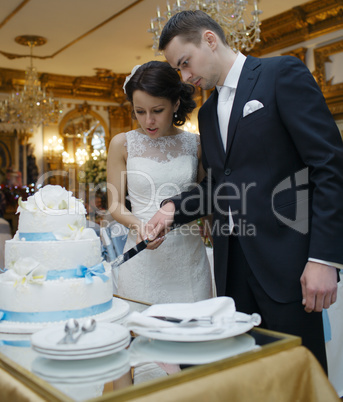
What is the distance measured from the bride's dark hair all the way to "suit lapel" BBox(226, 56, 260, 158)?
0.63 meters

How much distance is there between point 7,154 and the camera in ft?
41.9

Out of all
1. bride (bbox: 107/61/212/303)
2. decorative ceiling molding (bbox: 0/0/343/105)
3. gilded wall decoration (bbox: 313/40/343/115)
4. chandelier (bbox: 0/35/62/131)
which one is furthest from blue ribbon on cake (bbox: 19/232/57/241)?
chandelier (bbox: 0/35/62/131)

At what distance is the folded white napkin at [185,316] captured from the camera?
1157 millimetres

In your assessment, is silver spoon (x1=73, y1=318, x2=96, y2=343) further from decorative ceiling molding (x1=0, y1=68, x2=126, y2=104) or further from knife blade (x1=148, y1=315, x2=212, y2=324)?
decorative ceiling molding (x1=0, y1=68, x2=126, y2=104)

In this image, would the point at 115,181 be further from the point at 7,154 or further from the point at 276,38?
the point at 7,154

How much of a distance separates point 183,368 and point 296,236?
0.92 m

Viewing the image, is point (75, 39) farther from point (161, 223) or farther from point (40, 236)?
point (40, 236)

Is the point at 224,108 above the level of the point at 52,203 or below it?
above

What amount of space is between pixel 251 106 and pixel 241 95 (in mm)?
86

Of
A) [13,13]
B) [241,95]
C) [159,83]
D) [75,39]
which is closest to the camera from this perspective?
[241,95]

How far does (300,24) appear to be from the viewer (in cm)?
785

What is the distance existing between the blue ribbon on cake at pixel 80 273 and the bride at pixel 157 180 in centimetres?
87

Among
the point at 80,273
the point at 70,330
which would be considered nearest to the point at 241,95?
the point at 80,273

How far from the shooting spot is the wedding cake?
1510 mm
